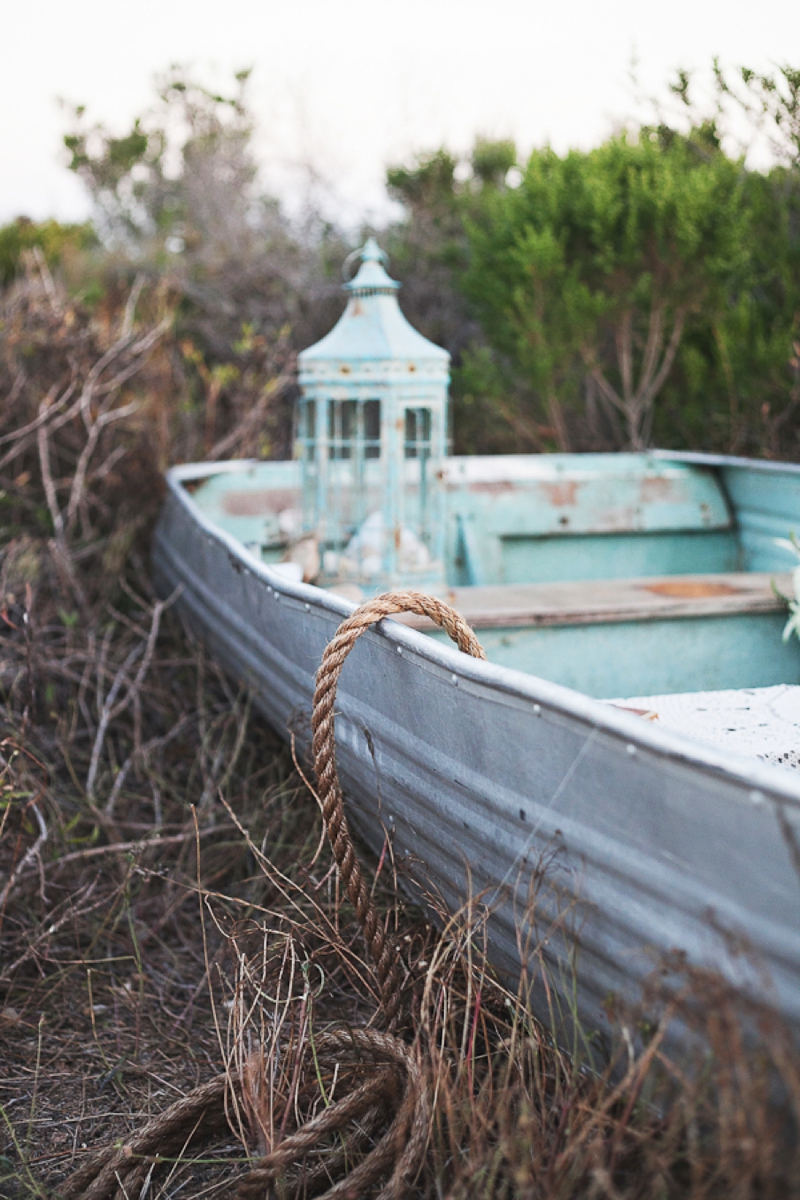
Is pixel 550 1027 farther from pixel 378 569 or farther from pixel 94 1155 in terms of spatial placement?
pixel 378 569

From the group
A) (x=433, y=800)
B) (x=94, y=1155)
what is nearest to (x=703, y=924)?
(x=433, y=800)

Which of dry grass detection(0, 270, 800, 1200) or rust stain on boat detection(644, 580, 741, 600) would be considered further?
rust stain on boat detection(644, 580, 741, 600)

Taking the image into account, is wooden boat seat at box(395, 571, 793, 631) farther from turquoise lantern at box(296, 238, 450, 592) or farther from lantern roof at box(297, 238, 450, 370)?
lantern roof at box(297, 238, 450, 370)

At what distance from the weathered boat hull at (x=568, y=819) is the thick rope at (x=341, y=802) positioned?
9cm

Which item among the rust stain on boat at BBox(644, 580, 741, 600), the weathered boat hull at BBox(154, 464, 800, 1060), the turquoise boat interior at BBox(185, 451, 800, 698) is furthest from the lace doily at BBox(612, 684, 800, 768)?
the turquoise boat interior at BBox(185, 451, 800, 698)

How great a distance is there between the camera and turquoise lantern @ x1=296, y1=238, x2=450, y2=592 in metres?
3.44

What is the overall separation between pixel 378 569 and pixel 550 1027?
6.70 ft

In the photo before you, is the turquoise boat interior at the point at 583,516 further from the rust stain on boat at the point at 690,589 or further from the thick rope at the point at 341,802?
the thick rope at the point at 341,802

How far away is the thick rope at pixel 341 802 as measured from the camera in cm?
185

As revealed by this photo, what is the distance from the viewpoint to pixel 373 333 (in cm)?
346

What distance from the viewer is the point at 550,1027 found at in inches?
65.1

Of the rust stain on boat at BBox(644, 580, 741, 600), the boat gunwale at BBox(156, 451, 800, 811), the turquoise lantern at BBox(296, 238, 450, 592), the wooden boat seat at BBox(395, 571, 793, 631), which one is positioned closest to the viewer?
the boat gunwale at BBox(156, 451, 800, 811)

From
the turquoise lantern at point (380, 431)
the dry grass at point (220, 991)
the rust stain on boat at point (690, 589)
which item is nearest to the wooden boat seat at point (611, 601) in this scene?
the rust stain on boat at point (690, 589)

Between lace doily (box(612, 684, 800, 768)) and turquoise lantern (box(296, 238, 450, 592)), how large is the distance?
126cm
